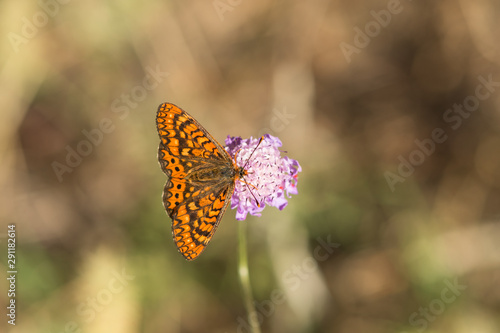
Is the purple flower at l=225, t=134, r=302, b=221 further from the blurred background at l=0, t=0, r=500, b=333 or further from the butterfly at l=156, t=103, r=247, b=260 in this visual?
the blurred background at l=0, t=0, r=500, b=333

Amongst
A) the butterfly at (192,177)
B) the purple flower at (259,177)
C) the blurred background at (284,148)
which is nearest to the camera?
the butterfly at (192,177)

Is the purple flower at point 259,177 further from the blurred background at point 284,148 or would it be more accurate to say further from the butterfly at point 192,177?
the blurred background at point 284,148

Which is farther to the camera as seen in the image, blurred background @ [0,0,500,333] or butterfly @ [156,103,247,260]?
blurred background @ [0,0,500,333]

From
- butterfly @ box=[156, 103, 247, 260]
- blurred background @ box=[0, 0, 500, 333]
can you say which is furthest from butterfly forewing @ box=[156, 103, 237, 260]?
blurred background @ box=[0, 0, 500, 333]

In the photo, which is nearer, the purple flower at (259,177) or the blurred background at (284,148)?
the purple flower at (259,177)

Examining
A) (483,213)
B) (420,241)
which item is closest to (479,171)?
(483,213)

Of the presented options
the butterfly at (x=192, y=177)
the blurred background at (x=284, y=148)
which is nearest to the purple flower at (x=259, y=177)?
the butterfly at (x=192, y=177)

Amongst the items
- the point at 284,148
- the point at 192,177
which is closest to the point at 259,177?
the point at 192,177
